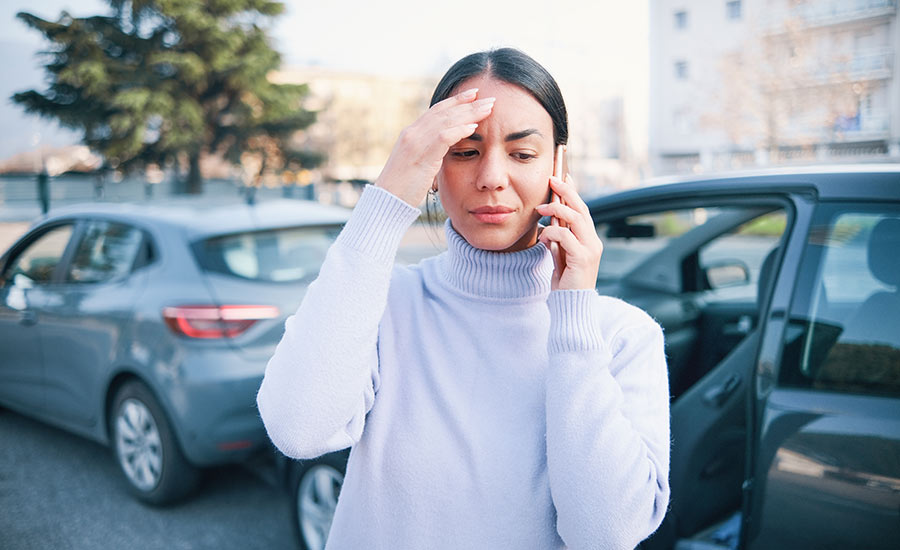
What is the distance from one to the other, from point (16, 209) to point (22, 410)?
65.1ft

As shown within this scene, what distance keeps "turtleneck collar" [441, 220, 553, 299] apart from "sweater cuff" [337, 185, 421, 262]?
0.19m

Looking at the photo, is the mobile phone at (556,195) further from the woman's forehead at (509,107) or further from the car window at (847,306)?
the car window at (847,306)

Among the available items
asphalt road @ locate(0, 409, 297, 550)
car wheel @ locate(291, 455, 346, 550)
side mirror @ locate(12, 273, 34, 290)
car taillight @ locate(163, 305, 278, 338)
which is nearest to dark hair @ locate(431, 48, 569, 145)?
car wheel @ locate(291, 455, 346, 550)

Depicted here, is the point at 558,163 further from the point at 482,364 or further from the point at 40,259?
the point at 40,259

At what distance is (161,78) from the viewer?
29750 millimetres

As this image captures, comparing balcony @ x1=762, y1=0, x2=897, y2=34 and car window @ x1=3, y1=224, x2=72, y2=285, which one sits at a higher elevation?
balcony @ x1=762, y1=0, x2=897, y2=34

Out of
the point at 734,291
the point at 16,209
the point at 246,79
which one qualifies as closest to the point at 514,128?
the point at 734,291

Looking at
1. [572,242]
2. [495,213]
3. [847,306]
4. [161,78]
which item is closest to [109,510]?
[495,213]

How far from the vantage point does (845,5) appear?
22.9 m

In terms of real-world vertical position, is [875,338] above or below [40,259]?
below

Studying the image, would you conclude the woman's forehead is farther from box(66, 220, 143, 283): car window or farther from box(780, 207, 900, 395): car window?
box(66, 220, 143, 283): car window

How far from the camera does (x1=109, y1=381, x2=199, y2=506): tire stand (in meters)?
3.38

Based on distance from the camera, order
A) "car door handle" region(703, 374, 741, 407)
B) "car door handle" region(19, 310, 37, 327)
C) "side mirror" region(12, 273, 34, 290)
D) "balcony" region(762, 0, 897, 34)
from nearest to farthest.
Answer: "car door handle" region(703, 374, 741, 407)
"car door handle" region(19, 310, 37, 327)
"side mirror" region(12, 273, 34, 290)
"balcony" region(762, 0, 897, 34)

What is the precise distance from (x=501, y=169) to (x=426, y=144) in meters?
0.15
